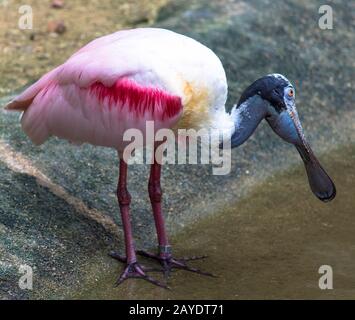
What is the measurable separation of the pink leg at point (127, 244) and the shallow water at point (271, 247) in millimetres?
54

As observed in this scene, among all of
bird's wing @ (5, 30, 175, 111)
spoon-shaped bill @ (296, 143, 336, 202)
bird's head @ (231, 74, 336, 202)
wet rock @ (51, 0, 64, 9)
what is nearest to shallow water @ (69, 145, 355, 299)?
spoon-shaped bill @ (296, 143, 336, 202)

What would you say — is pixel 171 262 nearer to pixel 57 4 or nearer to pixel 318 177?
pixel 318 177

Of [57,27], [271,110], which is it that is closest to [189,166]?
[271,110]

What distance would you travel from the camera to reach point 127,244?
19.2ft

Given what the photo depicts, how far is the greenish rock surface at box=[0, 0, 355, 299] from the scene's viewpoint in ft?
18.8

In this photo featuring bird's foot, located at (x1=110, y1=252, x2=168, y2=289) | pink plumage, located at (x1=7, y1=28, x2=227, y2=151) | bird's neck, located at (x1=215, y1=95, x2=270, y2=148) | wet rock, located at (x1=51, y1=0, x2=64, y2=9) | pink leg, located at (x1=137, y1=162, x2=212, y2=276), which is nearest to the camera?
pink plumage, located at (x1=7, y1=28, x2=227, y2=151)

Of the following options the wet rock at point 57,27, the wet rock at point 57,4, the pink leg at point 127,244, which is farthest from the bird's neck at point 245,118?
the wet rock at point 57,4

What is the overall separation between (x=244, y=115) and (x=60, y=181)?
1.37 meters

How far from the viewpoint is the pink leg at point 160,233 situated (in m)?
5.92

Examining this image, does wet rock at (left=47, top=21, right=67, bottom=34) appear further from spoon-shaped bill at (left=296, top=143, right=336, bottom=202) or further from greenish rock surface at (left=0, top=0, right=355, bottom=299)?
spoon-shaped bill at (left=296, top=143, right=336, bottom=202)

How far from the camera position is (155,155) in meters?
5.92

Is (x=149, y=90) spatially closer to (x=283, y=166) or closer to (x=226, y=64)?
(x=283, y=166)

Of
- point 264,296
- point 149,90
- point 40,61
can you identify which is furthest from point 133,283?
point 40,61

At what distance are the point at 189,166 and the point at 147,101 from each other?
1.46 meters
